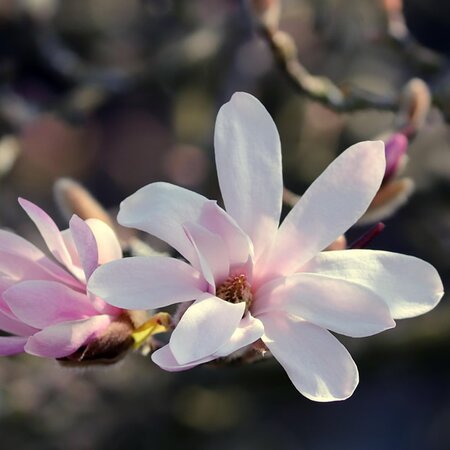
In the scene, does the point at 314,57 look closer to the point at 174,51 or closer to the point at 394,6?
the point at 174,51

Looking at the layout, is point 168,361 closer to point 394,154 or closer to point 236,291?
point 236,291

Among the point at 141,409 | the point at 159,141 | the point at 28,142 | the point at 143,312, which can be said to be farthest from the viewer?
the point at 159,141

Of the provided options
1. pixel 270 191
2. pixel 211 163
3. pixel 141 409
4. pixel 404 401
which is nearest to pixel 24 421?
pixel 141 409

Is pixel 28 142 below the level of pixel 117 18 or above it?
below

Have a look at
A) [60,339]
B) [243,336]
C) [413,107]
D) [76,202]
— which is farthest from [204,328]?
[413,107]

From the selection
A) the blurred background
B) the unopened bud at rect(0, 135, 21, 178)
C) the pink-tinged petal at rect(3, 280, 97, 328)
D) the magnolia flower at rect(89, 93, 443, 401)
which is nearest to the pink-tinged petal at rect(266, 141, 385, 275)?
the magnolia flower at rect(89, 93, 443, 401)

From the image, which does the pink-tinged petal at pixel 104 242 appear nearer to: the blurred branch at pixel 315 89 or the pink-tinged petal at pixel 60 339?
the pink-tinged petal at pixel 60 339

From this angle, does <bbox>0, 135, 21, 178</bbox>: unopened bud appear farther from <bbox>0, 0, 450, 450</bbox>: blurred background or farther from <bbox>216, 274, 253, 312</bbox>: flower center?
<bbox>216, 274, 253, 312</bbox>: flower center

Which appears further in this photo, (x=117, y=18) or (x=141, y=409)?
(x=117, y=18)
